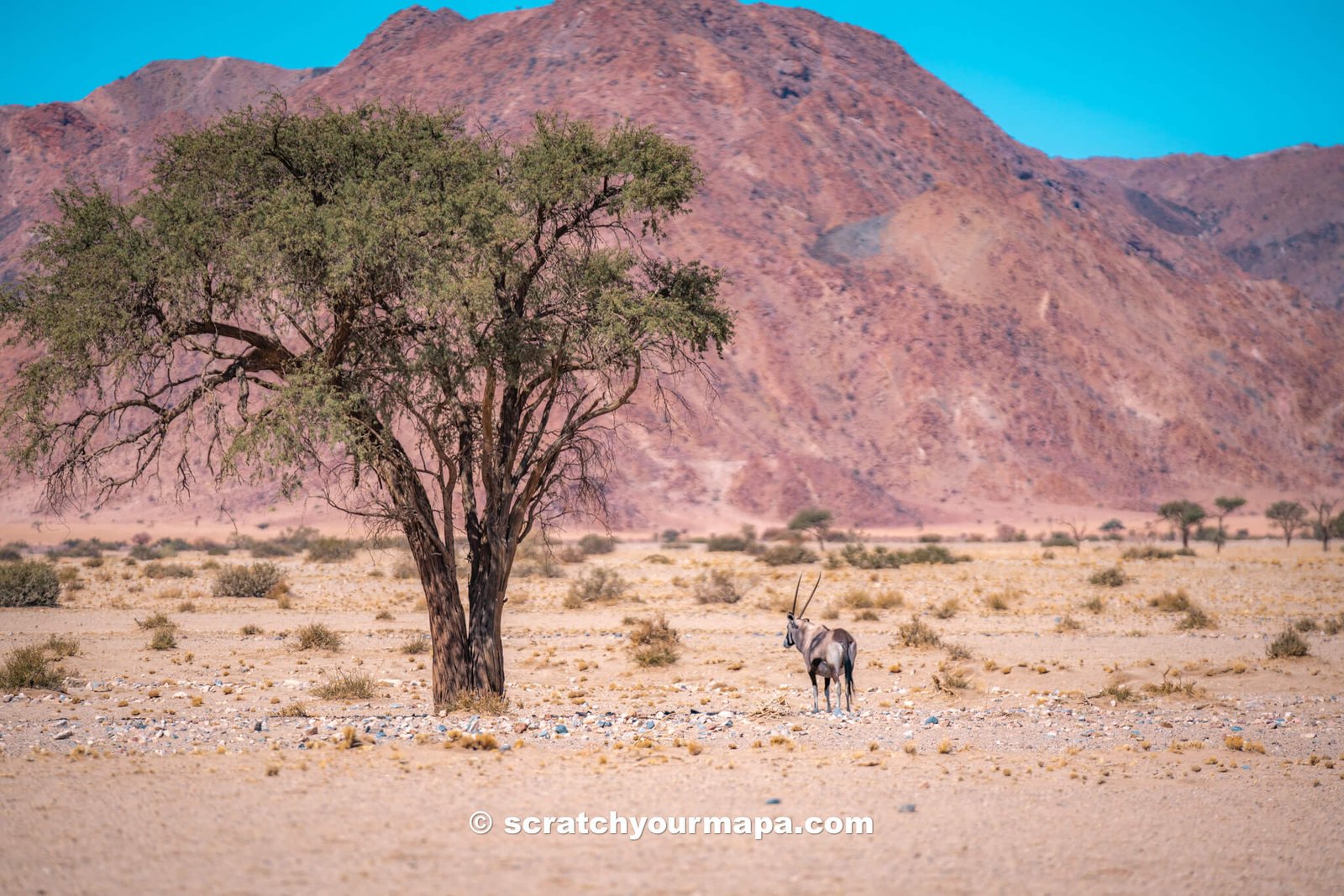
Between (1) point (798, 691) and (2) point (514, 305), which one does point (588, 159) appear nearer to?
(2) point (514, 305)

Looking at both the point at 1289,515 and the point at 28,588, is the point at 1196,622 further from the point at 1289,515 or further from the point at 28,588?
the point at 1289,515

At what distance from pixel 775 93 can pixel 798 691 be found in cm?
10377

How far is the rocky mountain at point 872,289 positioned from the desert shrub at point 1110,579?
39.3m

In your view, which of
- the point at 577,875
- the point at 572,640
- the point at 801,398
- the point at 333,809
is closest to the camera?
the point at 577,875

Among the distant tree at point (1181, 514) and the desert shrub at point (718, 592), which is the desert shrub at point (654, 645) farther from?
the distant tree at point (1181, 514)

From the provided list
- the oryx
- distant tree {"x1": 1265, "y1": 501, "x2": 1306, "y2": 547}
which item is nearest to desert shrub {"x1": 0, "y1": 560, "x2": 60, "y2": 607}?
the oryx

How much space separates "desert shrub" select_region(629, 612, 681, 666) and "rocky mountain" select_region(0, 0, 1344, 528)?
5125cm

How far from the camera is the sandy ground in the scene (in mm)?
7484

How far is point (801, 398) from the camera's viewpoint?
272ft

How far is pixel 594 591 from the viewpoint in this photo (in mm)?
31516

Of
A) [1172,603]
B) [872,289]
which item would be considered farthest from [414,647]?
[872,289]

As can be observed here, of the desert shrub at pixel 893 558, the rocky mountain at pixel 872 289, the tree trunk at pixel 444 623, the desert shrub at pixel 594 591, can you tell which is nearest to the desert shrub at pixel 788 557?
the desert shrub at pixel 893 558

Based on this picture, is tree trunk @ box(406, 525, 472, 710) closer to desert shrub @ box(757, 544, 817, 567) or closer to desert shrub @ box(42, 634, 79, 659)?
desert shrub @ box(42, 634, 79, 659)

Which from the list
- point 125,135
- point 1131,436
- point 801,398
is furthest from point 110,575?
point 125,135
